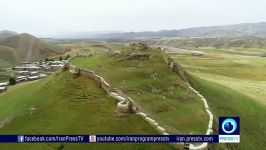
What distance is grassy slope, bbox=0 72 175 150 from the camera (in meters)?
29.2

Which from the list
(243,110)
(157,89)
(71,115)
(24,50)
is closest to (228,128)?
(157,89)

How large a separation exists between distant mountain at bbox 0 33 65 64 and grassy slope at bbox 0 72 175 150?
437ft

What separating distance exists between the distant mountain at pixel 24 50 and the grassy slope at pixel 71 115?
133 m

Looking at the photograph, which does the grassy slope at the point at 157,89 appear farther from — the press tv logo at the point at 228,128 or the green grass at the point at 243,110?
the green grass at the point at 243,110

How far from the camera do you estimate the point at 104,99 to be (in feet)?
116

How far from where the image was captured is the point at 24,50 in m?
185

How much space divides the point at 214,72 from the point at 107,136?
62.6 metres

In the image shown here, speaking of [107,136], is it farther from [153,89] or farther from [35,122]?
[153,89]

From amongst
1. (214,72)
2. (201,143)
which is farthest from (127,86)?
(214,72)

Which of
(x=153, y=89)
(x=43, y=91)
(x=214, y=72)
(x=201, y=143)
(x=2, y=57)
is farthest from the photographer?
(x=2, y=57)

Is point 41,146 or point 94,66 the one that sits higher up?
point 94,66

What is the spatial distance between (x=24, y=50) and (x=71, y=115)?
520ft

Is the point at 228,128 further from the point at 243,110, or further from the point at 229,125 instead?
the point at 243,110

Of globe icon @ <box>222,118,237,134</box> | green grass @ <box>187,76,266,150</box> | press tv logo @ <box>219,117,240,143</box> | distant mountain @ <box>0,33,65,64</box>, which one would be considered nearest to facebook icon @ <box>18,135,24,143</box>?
press tv logo @ <box>219,117,240,143</box>
